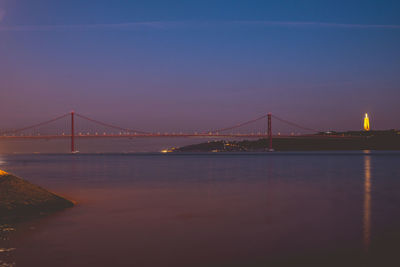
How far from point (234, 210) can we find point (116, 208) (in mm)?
2534

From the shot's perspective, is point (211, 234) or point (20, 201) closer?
point (211, 234)

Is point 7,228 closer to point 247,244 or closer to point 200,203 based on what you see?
point 247,244

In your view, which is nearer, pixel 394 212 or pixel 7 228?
pixel 7 228

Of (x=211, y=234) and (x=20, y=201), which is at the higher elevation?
(x=20, y=201)

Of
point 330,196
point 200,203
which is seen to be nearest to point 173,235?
point 200,203

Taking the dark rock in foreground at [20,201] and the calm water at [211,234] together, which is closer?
the calm water at [211,234]

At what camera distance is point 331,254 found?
486 centimetres

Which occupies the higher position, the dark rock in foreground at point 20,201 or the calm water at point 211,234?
the dark rock in foreground at point 20,201

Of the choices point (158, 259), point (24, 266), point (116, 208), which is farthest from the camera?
point (116, 208)

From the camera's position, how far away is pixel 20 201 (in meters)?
6.92

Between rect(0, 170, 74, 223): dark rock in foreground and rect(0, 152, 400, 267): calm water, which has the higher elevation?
rect(0, 170, 74, 223): dark rock in foreground

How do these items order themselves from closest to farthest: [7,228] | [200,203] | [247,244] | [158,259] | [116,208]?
[158,259] → [247,244] → [7,228] → [116,208] → [200,203]

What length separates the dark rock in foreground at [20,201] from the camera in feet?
21.7

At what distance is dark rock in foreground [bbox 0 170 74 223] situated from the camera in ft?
21.7
